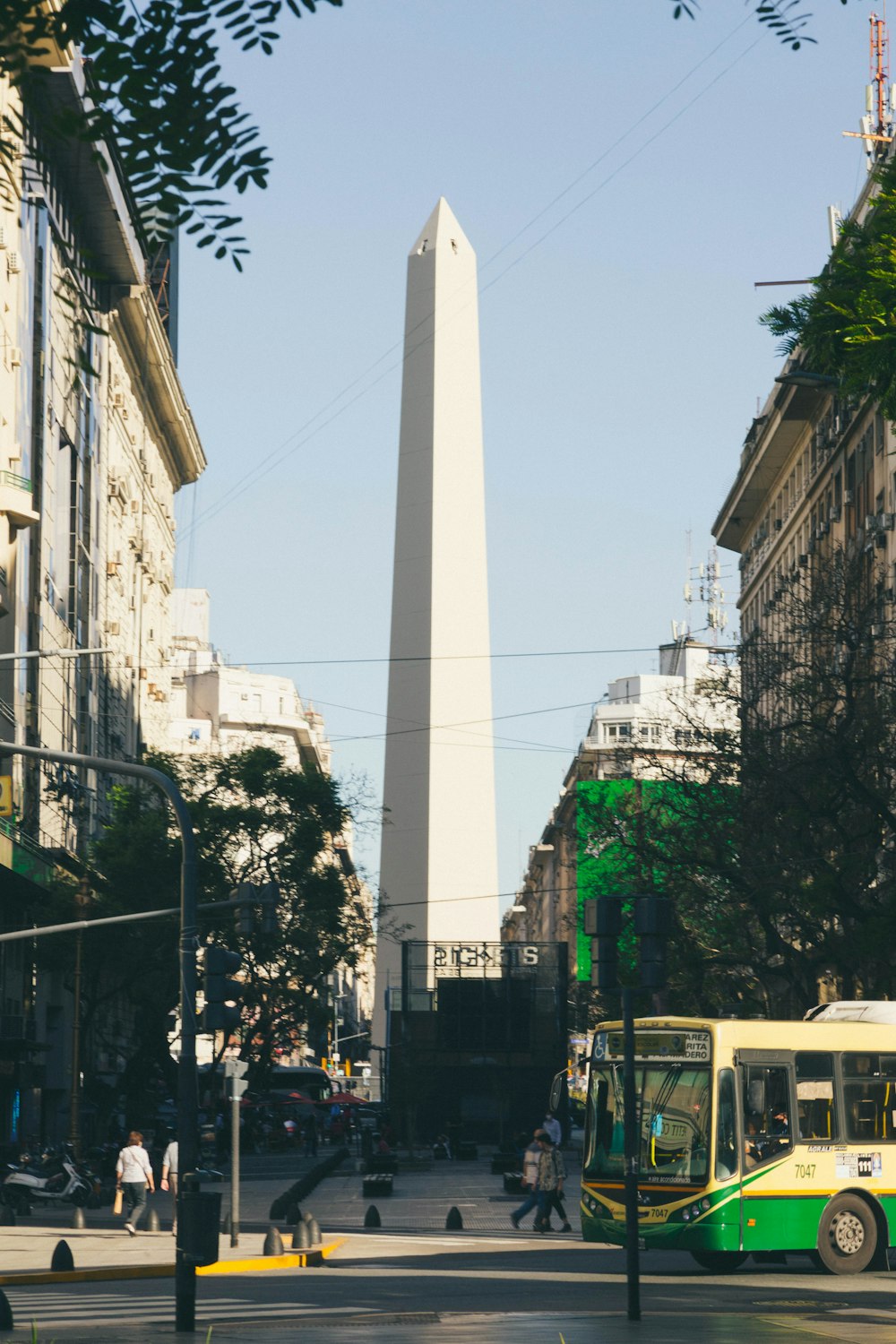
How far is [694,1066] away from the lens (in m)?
20.7

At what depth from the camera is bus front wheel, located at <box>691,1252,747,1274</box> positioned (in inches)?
817

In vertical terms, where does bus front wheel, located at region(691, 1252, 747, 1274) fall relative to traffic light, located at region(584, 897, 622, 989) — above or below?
below

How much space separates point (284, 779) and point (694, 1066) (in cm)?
3337

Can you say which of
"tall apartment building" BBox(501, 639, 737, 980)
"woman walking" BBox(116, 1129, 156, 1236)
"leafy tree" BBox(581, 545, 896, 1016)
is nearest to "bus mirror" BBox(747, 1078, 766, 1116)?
"leafy tree" BBox(581, 545, 896, 1016)

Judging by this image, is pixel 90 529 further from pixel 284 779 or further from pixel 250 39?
pixel 250 39

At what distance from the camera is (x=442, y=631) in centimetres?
6003

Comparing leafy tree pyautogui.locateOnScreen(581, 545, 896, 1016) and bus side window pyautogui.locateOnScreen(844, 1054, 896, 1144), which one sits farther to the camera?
leafy tree pyautogui.locateOnScreen(581, 545, 896, 1016)

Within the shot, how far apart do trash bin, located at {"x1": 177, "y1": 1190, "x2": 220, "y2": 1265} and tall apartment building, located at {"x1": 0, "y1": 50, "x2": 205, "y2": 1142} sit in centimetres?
1987

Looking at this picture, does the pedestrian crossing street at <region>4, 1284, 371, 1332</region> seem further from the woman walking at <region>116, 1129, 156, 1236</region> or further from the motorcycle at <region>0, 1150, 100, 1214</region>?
the motorcycle at <region>0, 1150, 100, 1214</region>

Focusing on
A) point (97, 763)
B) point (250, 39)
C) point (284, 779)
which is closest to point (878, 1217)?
point (97, 763)

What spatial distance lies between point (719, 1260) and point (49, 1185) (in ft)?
51.6

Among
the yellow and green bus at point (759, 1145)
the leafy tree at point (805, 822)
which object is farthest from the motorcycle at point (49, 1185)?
the yellow and green bus at point (759, 1145)

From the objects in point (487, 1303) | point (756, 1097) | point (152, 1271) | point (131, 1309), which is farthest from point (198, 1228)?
point (756, 1097)

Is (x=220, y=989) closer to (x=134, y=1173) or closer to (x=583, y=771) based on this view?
(x=134, y=1173)
